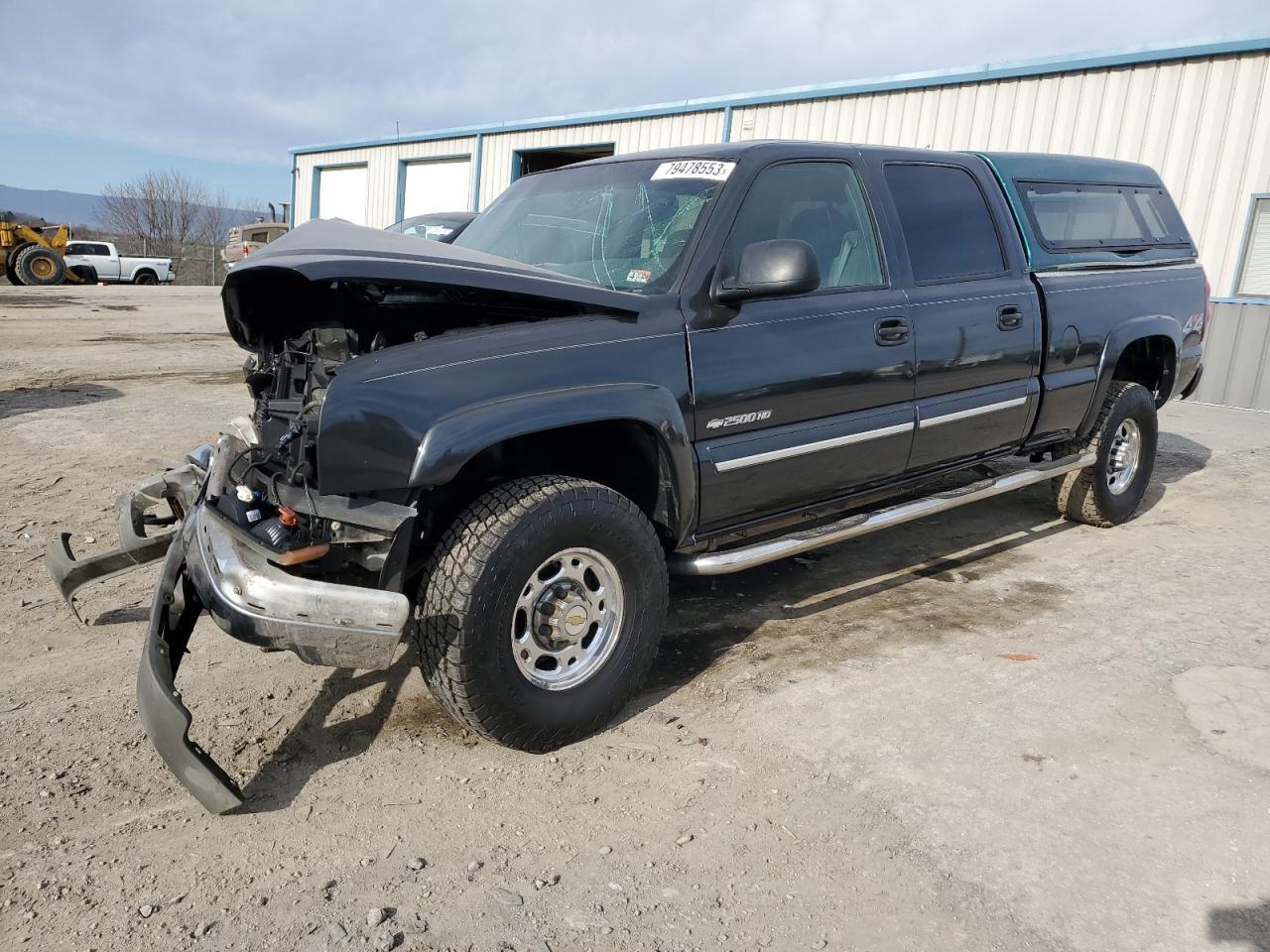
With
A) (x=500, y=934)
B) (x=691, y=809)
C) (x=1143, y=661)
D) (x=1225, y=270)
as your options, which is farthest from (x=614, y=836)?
(x=1225, y=270)

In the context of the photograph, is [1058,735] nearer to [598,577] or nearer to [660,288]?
[598,577]

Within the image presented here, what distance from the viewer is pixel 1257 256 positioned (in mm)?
10984

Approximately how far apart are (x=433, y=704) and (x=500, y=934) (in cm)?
126

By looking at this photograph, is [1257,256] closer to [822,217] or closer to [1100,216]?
[1100,216]

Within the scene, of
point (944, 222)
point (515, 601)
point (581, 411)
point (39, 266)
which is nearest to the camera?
point (515, 601)

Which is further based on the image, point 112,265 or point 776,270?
point 112,265

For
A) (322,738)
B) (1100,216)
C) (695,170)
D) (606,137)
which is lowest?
(322,738)

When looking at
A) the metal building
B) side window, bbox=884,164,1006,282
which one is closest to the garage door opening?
the metal building

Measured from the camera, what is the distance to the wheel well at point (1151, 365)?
5.74m

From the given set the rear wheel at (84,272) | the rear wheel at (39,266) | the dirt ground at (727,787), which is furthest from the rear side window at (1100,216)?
the rear wheel at (84,272)

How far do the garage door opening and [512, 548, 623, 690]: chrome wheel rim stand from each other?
15.6 m

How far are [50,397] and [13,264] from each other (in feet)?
76.5

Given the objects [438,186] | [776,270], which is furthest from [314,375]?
[438,186]

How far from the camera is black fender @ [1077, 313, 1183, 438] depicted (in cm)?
521
